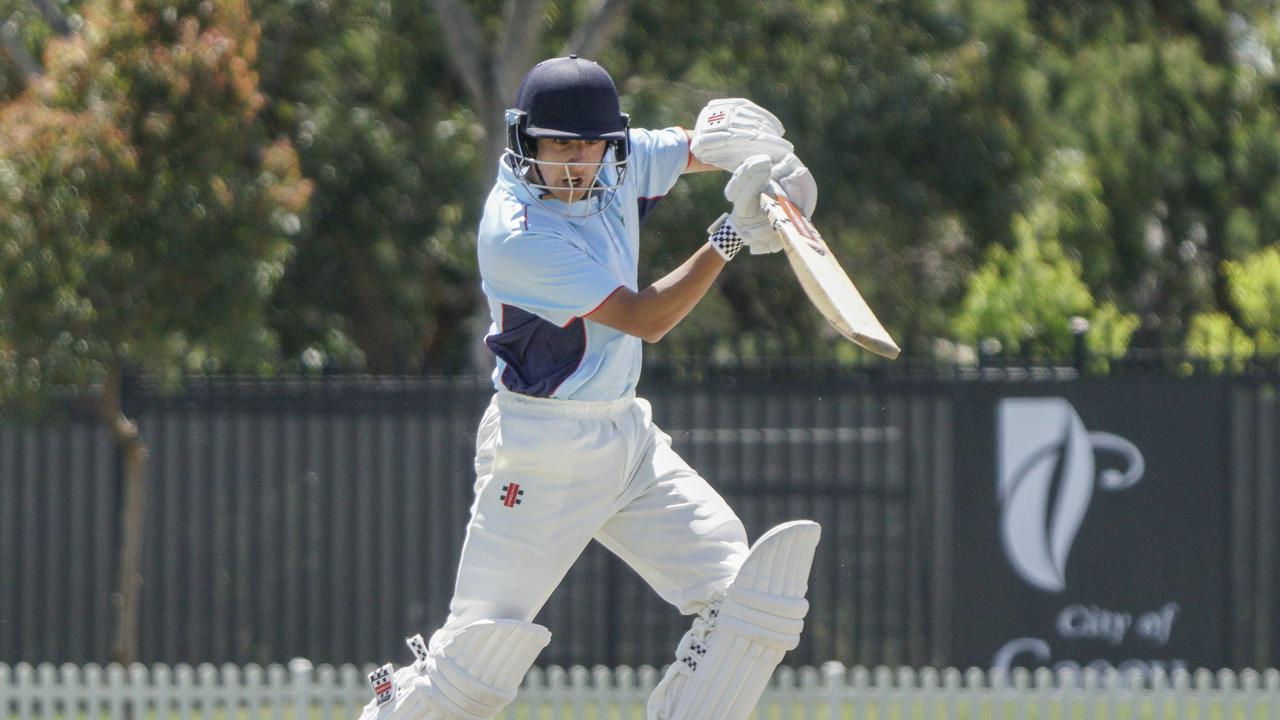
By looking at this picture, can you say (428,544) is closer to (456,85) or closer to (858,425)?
(858,425)

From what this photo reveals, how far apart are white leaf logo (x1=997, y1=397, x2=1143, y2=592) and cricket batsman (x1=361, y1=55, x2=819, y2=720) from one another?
558 centimetres

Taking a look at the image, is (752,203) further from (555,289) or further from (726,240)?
(555,289)

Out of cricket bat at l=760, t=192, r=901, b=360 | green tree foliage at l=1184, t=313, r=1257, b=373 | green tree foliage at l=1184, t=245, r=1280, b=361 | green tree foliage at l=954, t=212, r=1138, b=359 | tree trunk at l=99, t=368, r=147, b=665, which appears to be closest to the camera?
cricket bat at l=760, t=192, r=901, b=360

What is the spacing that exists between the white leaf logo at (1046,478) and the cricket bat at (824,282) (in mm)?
5926

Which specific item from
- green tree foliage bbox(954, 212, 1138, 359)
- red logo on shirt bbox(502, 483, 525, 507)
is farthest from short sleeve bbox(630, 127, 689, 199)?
green tree foliage bbox(954, 212, 1138, 359)

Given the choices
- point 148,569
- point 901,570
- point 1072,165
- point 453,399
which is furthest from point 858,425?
point 1072,165

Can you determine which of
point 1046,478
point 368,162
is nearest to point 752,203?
point 1046,478

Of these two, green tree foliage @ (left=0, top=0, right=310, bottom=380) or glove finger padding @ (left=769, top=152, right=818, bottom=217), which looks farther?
green tree foliage @ (left=0, top=0, right=310, bottom=380)

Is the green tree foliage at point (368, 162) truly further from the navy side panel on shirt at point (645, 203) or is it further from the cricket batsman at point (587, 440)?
the cricket batsman at point (587, 440)

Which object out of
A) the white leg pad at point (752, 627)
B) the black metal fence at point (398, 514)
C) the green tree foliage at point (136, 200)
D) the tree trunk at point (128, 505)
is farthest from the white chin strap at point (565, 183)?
the black metal fence at point (398, 514)

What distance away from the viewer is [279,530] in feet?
32.4

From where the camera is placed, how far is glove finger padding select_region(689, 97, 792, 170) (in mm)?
3975

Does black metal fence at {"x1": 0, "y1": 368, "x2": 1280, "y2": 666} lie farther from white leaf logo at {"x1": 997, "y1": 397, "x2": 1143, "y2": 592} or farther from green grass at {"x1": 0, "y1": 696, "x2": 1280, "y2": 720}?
green grass at {"x1": 0, "y1": 696, "x2": 1280, "y2": 720}

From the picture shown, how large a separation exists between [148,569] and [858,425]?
12.7ft
